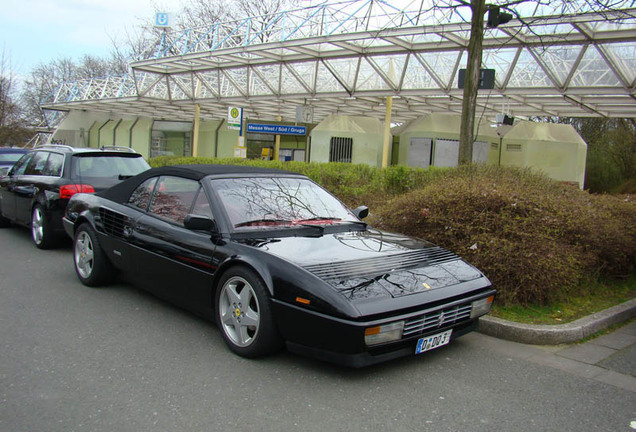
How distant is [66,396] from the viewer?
3.39m

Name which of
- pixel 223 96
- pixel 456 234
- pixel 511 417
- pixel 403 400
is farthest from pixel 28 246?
pixel 223 96

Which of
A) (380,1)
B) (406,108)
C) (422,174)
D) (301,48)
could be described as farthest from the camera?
(406,108)

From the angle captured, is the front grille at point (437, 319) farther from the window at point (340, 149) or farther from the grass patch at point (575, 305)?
the window at point (340, 149)

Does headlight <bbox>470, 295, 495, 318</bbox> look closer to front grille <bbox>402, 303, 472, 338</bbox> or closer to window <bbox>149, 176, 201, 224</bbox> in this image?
front grille <bbox>402, 303, 472, 338</bbox>

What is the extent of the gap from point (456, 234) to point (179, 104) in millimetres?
22906

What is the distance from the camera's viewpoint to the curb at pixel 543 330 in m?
4.70

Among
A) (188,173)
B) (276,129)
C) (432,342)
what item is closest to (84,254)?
(188,173)

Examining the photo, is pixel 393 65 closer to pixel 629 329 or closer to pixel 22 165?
pixel 22 165

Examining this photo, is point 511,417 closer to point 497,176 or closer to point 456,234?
point 456,234

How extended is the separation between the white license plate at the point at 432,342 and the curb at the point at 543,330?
100cm

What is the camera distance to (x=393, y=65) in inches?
705

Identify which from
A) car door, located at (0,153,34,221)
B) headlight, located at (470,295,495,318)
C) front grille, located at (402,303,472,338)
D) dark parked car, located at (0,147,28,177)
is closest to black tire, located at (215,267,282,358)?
front grille, located at (402,303,472,338)

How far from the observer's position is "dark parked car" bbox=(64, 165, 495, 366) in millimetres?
3648

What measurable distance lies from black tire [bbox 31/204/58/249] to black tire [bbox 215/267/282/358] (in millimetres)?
5062
